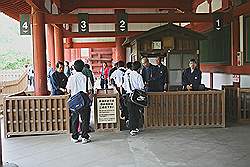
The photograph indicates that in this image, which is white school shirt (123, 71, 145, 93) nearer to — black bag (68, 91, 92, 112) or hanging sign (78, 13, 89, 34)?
black bag (68, 91, 92, 112)

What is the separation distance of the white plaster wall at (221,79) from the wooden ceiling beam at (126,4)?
2.85 meters

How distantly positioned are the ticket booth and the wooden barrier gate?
9.46ft

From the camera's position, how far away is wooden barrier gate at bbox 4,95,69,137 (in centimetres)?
727

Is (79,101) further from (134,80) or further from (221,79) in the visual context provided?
(221,79)

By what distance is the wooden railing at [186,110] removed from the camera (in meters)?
7.71

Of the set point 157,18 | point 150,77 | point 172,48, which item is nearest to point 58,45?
point 157,18

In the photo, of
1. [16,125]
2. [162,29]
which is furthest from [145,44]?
[16,125]

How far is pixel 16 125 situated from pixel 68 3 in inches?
263

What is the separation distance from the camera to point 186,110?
305 inches

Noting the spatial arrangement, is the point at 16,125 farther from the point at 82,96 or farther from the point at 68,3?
the point at 68,3

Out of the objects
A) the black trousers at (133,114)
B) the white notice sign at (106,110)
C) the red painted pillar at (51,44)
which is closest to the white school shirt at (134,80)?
the black trousers at (133,114)

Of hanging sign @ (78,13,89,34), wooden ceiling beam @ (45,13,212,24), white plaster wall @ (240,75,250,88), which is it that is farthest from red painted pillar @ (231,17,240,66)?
hanging sign @ (78,13,89,34)

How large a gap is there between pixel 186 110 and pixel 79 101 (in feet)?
8.02

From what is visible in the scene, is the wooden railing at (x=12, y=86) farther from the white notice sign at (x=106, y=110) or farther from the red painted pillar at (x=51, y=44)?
the white notice sign at (x=106, y=110)
